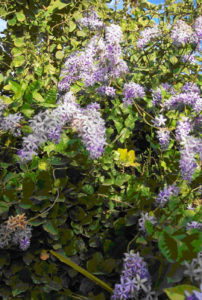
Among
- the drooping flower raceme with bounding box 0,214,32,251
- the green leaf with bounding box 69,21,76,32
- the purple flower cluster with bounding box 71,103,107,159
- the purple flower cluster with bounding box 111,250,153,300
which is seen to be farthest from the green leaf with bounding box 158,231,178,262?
the green leaf with bounding box 69,21,76,32

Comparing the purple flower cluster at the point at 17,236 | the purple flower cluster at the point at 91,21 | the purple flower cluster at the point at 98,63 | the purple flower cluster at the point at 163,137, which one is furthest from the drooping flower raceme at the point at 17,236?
the purple flower cluster at the point at 91,21

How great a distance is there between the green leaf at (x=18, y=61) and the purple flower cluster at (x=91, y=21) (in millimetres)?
595

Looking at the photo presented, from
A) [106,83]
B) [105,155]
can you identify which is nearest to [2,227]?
[105,155]

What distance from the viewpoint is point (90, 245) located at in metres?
1.74

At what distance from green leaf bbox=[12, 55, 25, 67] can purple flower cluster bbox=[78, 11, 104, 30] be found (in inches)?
23.4

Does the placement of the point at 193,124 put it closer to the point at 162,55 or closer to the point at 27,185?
the point at 162,55

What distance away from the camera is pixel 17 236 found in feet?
5.16

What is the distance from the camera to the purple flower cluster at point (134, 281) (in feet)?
3.89

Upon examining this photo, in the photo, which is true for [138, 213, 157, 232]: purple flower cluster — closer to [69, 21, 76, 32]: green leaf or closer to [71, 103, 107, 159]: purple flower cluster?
[71, 103, 107, 159]: purple flower cluster

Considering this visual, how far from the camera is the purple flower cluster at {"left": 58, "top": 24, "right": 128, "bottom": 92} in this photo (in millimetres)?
2129

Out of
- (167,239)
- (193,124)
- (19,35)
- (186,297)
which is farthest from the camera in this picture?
(19,35)

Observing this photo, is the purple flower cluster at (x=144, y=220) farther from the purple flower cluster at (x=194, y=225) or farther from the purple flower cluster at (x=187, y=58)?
the purple flower cluster at (x=187, y=58)

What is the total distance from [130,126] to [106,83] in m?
0.38

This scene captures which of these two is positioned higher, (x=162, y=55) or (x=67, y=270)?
(x=162, y=55)
